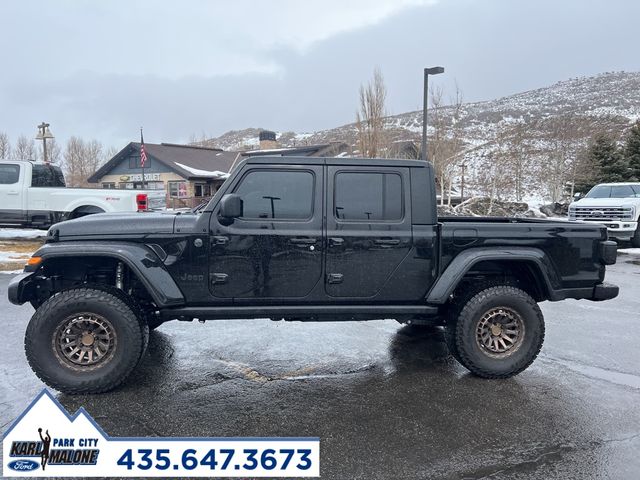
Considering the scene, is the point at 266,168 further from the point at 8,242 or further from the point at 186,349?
the point at 8,242

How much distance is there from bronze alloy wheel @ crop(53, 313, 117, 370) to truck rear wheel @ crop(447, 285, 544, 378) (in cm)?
303

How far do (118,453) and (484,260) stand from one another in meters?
3.20

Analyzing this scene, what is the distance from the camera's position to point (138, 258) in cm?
358

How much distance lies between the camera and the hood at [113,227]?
12.0 ft

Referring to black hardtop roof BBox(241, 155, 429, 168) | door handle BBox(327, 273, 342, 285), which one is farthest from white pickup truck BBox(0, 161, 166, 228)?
door handle BBox(327, 273, 342, 285)

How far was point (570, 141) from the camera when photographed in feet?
87.8

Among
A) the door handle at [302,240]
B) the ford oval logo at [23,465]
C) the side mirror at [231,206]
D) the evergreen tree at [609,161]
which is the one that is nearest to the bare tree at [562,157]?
the evergreen tree at [609,161]

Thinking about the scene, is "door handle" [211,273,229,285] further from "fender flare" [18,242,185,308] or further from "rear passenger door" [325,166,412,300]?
"rear passenger door" [325,166,412,300]

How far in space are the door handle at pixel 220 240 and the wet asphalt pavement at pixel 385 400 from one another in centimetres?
125

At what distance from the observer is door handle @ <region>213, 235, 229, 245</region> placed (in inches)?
145

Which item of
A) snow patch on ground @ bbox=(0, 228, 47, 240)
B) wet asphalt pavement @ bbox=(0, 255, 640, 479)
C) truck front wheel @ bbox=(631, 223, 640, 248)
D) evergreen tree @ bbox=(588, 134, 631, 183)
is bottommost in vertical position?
wet asphalt pavement @ bbox=(0, 255, 640, 479)

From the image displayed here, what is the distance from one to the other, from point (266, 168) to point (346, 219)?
2.80ft

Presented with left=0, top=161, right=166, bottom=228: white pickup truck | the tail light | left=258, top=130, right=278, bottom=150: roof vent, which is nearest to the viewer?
the tail light

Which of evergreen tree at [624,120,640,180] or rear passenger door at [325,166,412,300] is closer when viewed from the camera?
rear passenger door at [325,166,412,300]
